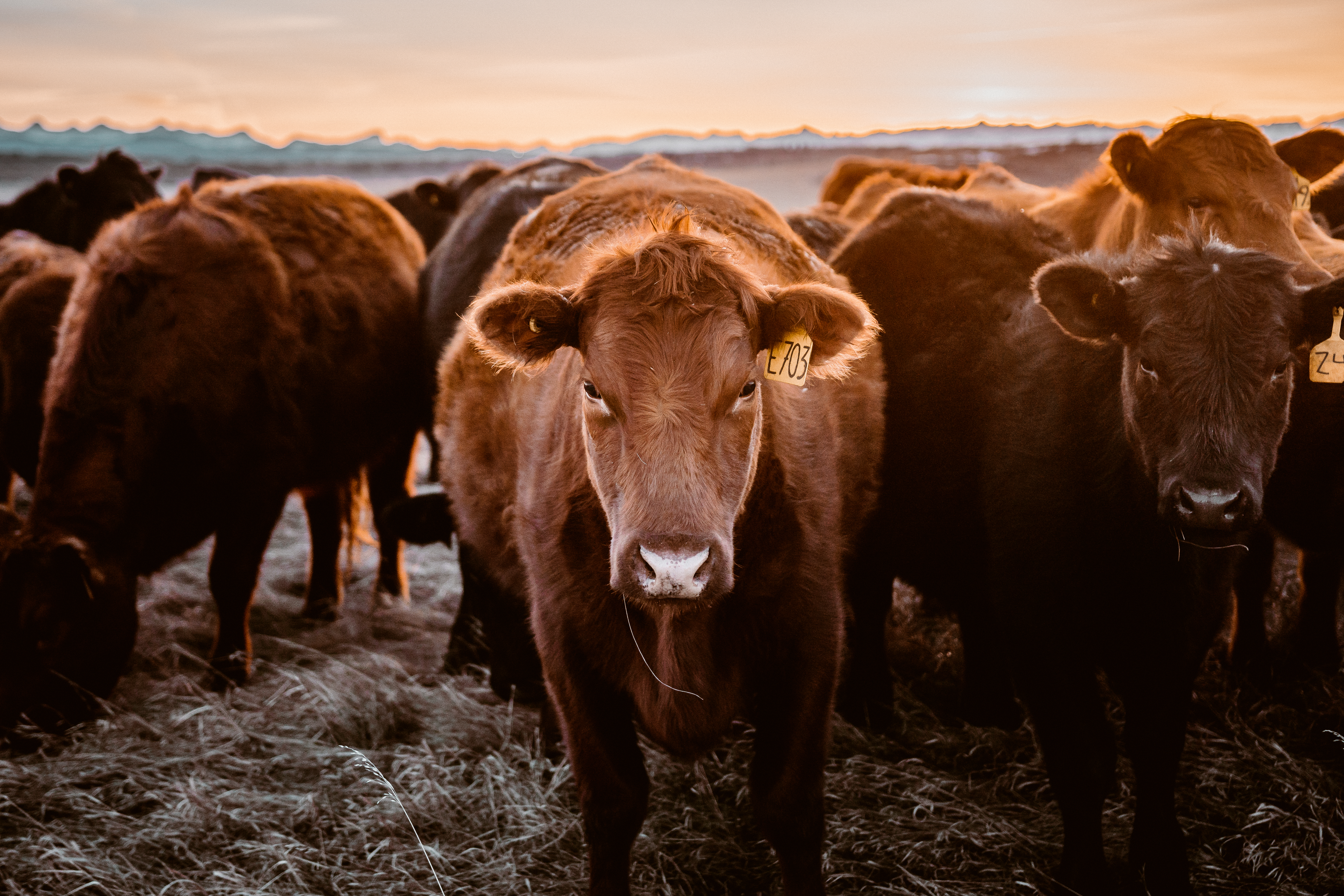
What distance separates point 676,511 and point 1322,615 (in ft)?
13.3

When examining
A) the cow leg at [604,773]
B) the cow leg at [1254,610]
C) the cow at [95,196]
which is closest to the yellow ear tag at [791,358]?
the cow leg at [604,773]

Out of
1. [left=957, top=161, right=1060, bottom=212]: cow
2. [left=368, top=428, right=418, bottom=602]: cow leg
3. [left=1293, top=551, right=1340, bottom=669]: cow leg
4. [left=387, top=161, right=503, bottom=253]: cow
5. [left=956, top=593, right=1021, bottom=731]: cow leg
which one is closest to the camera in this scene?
[left=956, top=593, right=1021, bottom=731]: cow leg

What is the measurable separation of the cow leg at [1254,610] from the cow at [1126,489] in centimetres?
165

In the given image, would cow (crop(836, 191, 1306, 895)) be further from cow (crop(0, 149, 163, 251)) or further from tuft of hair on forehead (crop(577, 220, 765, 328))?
cow (crop(0, 149, 163, 251))

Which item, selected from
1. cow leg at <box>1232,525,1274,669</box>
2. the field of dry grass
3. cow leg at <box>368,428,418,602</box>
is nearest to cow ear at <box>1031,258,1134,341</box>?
the field of dry grass

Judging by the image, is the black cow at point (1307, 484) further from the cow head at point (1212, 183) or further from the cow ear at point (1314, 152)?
the cow ear at point (1314, 152)

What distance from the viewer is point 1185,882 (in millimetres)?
3051

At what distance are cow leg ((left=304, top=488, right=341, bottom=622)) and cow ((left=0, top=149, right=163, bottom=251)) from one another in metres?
4.62

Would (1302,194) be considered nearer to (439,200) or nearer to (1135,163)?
(1135,163)

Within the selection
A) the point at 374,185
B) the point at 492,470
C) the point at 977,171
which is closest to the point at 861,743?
the point at 492,470

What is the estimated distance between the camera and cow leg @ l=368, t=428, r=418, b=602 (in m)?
6.44

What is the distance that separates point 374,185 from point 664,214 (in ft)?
111

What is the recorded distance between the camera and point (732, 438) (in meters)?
2.52

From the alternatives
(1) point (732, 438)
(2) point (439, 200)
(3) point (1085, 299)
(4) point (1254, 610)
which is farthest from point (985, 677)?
(2) point (439, 200)
